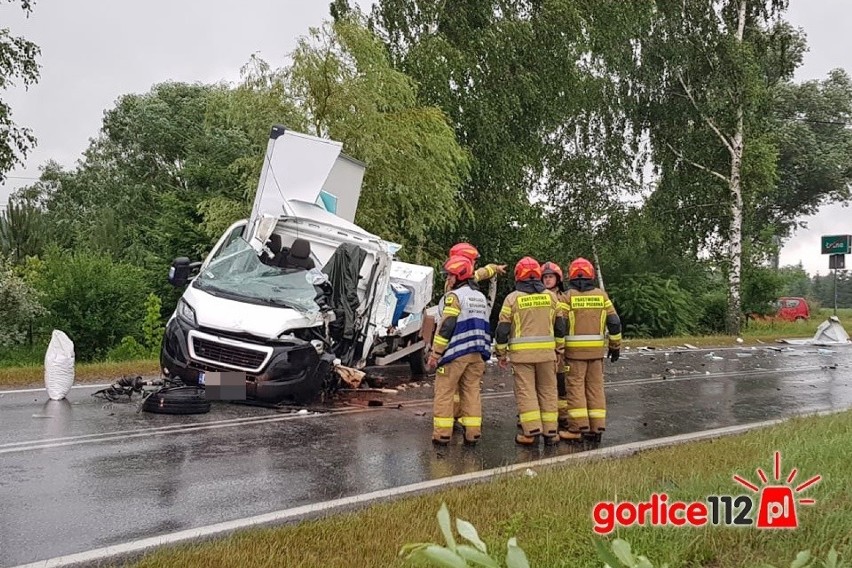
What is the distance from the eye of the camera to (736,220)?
24.7 meters

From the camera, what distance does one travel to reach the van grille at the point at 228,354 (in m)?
7.80

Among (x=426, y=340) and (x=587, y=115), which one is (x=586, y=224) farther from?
(x=426, y=340)

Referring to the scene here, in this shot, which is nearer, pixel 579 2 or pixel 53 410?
pixel 53 410

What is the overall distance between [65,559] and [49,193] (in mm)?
48744

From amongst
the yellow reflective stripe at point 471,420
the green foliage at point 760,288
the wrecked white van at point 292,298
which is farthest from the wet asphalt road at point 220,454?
the green foliage at point 760,288

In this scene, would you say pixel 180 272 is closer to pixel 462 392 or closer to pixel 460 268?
pixel 460 268

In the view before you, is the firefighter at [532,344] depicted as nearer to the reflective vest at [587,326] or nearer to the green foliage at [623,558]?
the reflective vest at [587,326]

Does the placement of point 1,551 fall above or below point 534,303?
below

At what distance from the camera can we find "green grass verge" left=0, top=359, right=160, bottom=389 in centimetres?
997

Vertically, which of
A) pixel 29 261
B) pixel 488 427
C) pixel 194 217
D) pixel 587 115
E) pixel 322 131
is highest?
pixel 587 115

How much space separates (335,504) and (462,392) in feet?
7.86

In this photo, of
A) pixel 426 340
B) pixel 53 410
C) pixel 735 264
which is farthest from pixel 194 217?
pixel 735 264

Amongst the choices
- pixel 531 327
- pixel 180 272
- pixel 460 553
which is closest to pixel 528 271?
pixel 531 327

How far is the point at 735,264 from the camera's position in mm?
25031
